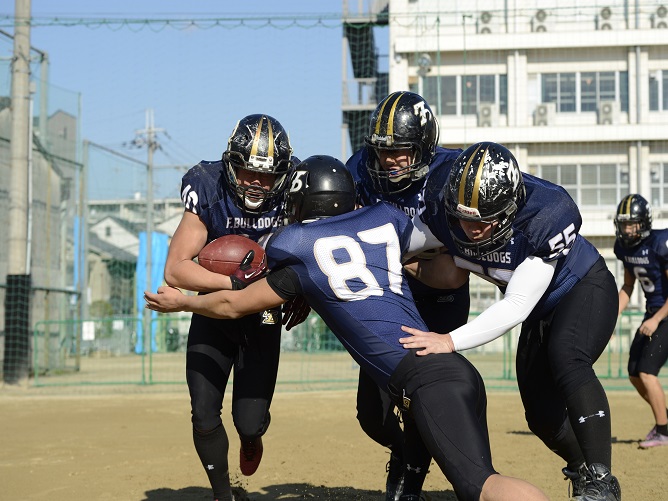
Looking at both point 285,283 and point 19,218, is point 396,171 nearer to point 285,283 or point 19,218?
point 285,283

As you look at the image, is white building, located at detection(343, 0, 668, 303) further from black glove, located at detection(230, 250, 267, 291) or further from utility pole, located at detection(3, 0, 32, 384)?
black glove, located at detection(230, 250, 267, 291)

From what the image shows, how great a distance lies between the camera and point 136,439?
30.9 feet

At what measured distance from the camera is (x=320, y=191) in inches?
173

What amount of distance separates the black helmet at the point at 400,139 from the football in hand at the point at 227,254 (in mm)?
805

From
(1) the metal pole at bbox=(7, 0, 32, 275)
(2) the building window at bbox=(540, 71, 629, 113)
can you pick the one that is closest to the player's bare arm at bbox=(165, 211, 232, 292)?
(1) the metal pole at bbox=(7, 0, 32, 275)

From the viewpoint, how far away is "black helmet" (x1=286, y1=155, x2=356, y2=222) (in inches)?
173

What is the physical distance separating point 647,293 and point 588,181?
15.3 m

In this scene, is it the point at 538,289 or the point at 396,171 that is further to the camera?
the point at 396,171

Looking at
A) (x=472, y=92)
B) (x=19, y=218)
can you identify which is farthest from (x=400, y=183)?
(x=472, y=92)

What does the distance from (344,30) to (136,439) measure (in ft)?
34.9

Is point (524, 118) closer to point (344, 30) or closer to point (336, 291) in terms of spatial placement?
point (344, 30)

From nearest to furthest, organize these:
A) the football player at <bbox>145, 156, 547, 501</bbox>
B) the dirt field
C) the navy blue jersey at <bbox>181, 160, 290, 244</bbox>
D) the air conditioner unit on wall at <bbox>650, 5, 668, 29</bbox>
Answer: the football player at <bbox>145, 156, 547, 501</bbox> < the navy blue jersey at <bbox>181, 160, 290, 244</bbox> < the dirt field < the air conditioner unit on wall at <bbox>650, 5, 668, 29</bbox>

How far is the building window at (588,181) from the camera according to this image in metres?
23.8

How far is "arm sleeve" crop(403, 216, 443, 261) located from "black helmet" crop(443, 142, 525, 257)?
38 centimetres
